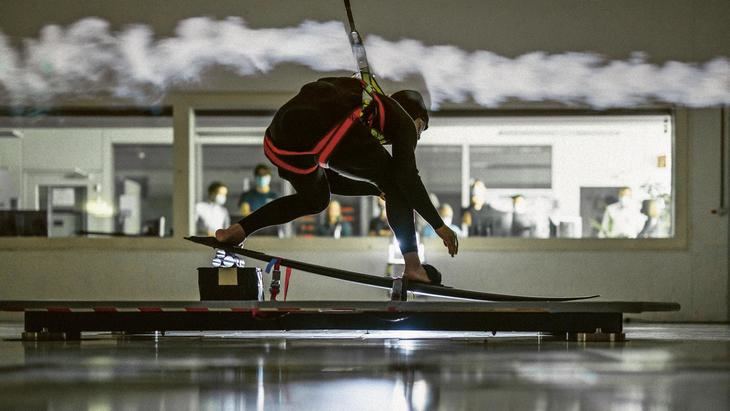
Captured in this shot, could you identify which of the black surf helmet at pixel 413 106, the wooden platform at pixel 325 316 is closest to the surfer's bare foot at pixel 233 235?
the wooden platform at pixel 325 316

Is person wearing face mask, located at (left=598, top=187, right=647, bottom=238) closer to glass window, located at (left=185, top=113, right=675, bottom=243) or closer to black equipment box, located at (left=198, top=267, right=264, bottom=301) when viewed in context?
glass window, located at (left=185, top=113, right=675, bottom=243)

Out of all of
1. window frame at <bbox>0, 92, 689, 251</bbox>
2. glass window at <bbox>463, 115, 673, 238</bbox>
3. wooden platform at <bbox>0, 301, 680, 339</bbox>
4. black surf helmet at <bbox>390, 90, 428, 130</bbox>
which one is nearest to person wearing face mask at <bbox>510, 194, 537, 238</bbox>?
glass window at <bbox>463, 115, 673, 238</bbox>

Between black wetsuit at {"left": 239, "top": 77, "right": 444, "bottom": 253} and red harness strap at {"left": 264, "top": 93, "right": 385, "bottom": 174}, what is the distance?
0.02 meters

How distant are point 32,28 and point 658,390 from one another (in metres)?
7.13

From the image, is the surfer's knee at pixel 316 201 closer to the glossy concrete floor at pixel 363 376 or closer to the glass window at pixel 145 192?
the glossy concrete floor at pixel 363 376

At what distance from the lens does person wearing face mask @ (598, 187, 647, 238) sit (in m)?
7.71

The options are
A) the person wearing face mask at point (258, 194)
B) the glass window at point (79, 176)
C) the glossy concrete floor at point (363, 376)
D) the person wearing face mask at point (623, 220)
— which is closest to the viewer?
the glossy concrete floor at point (363, 376)

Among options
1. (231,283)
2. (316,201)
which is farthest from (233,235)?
(316,201)

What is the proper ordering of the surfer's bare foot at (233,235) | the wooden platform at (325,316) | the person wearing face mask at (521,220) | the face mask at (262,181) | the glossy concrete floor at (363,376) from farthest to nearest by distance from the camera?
the face mask at (262,181) → the person wearing face mask at (521,220) → the surfer's bare foot at (233,235) → the wooden platform at (325,316) → the glossy concrete floor at (363,376)

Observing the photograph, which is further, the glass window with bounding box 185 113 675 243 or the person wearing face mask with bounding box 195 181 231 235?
the person wearing face mask with bounding box 195 181 231 235

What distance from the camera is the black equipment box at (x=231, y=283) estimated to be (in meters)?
4.19

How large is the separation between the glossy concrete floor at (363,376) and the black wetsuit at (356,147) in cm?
60

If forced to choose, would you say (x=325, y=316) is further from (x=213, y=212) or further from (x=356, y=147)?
(x=213, y=212)

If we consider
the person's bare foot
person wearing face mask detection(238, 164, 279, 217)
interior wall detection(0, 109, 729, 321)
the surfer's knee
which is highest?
person wearing face mask detection(238, 164, 279, 217)
